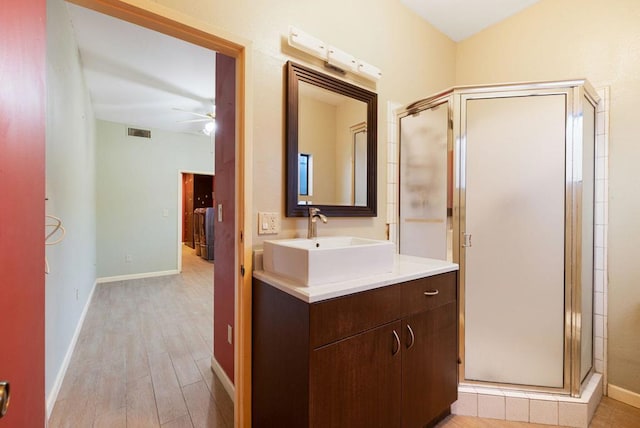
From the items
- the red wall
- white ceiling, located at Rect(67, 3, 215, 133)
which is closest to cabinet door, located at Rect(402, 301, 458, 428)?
the red wall

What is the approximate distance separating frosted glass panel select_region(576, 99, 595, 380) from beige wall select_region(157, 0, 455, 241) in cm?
108

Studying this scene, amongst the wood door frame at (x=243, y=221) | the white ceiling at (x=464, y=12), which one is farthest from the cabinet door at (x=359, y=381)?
the white ceiling at (x=464, y=12)

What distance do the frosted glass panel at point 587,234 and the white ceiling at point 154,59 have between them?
111 centimetres

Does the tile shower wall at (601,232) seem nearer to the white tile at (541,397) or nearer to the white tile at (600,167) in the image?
the white tile at (600,167)

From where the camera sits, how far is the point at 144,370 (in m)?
2.04

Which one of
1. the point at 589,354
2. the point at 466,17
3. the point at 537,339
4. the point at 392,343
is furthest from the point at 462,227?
the point at 466,17

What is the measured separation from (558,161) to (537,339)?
107 cm

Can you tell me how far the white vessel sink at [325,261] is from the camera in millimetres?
1101

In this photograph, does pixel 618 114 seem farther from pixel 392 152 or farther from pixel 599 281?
pixel 392 152

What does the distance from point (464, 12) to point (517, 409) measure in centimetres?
278

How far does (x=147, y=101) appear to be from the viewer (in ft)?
12.1

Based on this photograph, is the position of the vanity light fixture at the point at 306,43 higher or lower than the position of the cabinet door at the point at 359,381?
higher

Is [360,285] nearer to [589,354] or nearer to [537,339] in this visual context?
[537,339]

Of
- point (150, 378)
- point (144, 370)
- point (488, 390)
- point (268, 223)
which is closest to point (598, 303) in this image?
point (488, 390)
